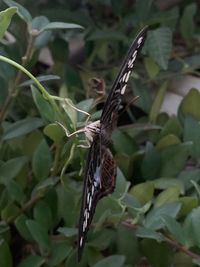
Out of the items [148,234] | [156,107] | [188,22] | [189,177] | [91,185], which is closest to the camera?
[91,185]

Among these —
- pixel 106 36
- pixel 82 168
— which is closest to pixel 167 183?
pixel 82 168

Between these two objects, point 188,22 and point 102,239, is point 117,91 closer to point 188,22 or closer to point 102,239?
point 102,239

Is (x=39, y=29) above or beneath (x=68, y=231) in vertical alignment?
above

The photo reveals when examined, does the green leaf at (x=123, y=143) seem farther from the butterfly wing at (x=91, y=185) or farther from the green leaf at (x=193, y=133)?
the butterfly wing at (x=91, y=185)

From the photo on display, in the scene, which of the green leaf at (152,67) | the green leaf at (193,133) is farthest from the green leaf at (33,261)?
the green leaf at (152,67)

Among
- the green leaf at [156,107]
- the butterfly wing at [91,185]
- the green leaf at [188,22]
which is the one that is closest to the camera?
the butterfly wing at [91,185]

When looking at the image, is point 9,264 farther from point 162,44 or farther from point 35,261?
point 162,44

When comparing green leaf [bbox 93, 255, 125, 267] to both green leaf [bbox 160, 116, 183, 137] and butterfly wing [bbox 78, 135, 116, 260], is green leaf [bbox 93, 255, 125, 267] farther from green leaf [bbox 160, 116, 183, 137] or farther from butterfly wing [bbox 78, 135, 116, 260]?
green leaf [bbox 160, 116, 183, 137]
